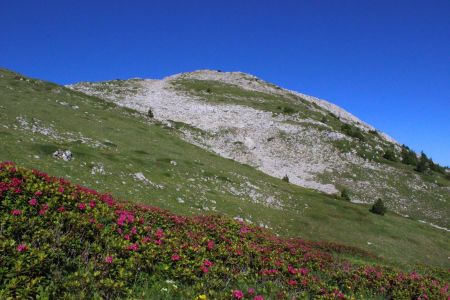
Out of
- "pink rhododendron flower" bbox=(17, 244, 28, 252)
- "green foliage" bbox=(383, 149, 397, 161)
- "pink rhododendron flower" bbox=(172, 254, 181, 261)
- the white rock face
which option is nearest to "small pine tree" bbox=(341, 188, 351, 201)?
the white rock face

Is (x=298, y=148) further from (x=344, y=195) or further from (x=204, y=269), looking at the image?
(x=204, y=269)

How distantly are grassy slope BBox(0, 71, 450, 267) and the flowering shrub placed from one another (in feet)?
46.8

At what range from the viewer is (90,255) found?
1056 cm

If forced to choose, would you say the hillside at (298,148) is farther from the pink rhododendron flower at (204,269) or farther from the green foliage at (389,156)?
the pink rhododendron flower at (204,269)

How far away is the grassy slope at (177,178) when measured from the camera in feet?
99.8

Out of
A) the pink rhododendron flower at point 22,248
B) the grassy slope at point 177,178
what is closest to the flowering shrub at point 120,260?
the pink rhododendron flower at point 22,248

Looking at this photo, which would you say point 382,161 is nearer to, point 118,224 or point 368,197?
point 368,197

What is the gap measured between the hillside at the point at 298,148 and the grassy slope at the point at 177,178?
11.3 m

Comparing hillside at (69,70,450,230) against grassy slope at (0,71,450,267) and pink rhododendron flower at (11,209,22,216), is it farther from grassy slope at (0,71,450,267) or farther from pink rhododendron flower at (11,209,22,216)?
pink rhododendron flower at (11,209,22,216)

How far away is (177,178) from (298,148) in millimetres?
41321

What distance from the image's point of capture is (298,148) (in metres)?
73.4

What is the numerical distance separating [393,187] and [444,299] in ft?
175

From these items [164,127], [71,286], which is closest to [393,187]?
[164,127]

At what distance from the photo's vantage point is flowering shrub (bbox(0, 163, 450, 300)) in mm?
8406
